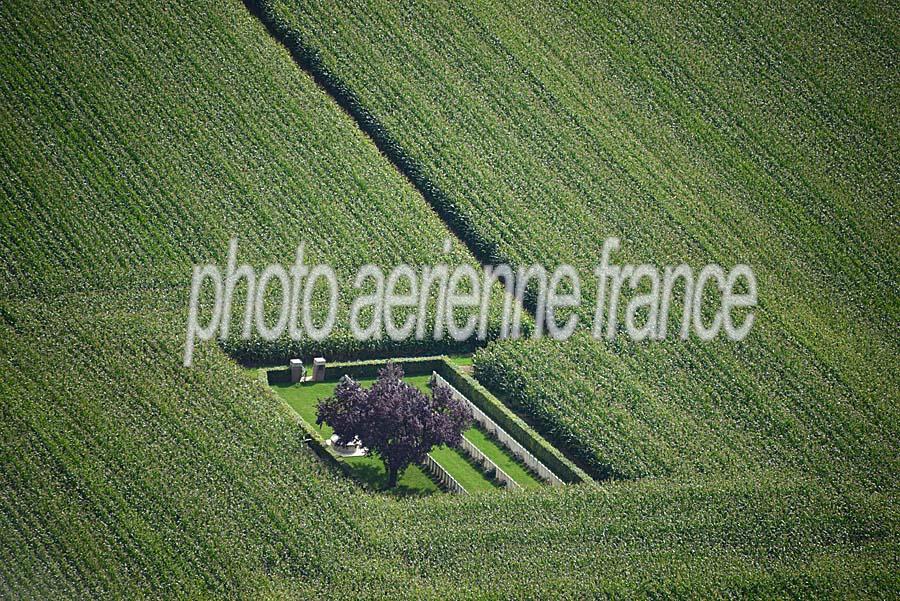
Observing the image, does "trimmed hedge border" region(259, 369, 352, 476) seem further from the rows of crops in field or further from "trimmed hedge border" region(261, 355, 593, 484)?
the rows of crops in field

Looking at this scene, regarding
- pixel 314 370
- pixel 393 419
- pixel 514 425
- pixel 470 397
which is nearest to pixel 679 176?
pixel 470 397

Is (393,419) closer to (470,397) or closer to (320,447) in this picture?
(320,447)

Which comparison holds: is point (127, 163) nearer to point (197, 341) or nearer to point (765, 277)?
point (197, 341)

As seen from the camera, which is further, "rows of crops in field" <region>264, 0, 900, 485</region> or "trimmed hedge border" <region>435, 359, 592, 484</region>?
"rows of crops in field" <region>264, 0, 900, 485</region>

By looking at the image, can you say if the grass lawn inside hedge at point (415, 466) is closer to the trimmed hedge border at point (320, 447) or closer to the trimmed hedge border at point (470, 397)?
the trimmed hedge border at point (320, 447)

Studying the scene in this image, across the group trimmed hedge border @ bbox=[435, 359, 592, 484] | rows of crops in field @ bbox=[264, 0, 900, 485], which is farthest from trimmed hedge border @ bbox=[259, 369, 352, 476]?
rows of crops in field @ bbox=[264, 0, 900, 485]
